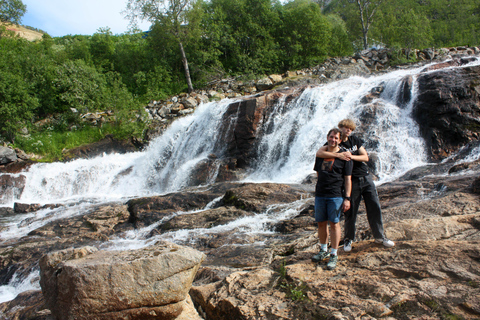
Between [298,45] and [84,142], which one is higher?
[298,45]

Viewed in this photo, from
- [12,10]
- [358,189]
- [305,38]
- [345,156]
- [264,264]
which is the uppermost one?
[12,10]

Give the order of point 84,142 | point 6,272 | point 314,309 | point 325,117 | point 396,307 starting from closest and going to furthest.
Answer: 1. point 396,307
2. point 314,309
3. point 6,272
4. point 325,117
5. point 84,142

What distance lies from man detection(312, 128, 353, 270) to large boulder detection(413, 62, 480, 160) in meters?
8.11

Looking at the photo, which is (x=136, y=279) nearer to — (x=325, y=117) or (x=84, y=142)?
(x=325, y=117)

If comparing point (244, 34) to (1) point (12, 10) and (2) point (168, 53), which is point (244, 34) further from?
(1) point (12, 10)

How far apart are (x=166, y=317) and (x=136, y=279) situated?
0.48 metres

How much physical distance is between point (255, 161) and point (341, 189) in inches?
383

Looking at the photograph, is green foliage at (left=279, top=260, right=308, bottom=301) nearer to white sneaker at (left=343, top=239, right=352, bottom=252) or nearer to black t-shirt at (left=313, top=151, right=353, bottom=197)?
white sneaker at (left=343, top=239, right=352, bottom=252)

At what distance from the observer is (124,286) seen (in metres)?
2.85

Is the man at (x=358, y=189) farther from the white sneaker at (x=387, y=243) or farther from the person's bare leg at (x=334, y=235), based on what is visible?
the person's bare leg at (x=334, y=235)

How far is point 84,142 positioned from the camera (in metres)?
20.0

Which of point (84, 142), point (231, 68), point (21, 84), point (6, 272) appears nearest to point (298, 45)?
point (231, 68)

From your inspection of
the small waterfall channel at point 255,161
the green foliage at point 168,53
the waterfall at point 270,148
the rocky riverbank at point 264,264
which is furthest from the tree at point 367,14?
the rocky riverbank at point 264,264

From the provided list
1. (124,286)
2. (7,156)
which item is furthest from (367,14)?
(124,286)
